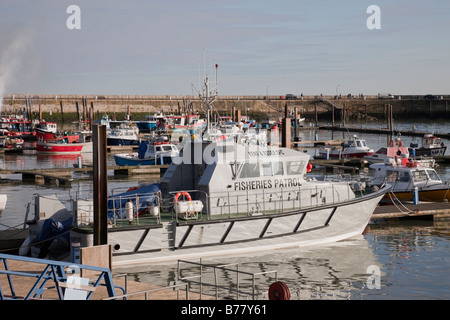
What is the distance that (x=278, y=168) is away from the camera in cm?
2227

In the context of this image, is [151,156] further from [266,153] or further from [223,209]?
[223,209]

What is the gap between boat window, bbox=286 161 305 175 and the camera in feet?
73.7

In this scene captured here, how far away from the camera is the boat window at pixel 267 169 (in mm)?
22016

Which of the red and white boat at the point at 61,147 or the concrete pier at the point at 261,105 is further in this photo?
the concrete pier at the point at 261,105

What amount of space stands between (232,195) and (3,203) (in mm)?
14790

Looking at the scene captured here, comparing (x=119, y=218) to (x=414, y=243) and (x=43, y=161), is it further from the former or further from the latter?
(x=43, y=161)

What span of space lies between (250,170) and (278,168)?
1.10m

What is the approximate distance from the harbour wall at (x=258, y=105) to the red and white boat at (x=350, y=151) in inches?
2272

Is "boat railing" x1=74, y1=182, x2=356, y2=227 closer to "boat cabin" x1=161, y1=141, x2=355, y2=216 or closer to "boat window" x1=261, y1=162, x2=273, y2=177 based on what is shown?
"boat cabin" x1=161, y1=141, x2=355, y2=216

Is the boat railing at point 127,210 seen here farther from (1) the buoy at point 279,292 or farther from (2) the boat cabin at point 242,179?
(1) the buoy at point 279,292

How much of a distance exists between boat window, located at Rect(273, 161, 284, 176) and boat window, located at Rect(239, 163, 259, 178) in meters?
0.67

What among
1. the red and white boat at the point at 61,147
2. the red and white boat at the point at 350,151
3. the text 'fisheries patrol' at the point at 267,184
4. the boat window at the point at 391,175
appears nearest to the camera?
the text 'fisheries patrol' at the point at 267,184

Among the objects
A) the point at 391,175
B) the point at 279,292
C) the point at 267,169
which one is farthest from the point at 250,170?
the point at 391,175

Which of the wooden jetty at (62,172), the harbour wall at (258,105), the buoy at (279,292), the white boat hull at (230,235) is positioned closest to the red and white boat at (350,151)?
the wooden jetty at (62,172)
